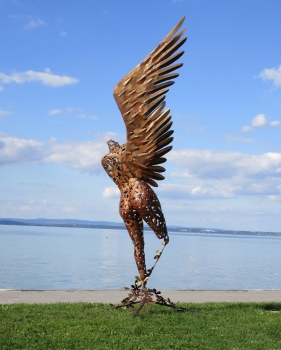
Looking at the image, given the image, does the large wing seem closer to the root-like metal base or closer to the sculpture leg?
the sculpture leg

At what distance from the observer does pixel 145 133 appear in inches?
281

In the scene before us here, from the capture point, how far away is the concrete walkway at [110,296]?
9086mm

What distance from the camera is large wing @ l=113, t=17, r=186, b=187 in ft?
23.3

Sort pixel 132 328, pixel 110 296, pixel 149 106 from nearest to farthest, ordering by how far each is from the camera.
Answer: pixel 132 328 < pixel 149 106 < pixel 110 296

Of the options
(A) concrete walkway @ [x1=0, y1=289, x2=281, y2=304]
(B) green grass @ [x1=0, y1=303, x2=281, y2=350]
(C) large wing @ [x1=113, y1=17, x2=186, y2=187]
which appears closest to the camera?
(B) green grass @ [x1=0, y1=303, x2=281, y2=350]

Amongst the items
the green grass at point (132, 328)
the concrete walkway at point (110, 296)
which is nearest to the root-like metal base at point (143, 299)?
the green grass at point (132, 328)

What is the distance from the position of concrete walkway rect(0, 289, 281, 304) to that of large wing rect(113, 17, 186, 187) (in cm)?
307

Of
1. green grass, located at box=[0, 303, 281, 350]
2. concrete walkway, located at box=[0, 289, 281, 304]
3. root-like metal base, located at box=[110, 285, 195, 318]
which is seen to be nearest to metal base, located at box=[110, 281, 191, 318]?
root-like metal base, located at box=[110, 285, 195, 318]

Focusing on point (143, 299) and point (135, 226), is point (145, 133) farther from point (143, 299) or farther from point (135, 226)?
point (143, 299)

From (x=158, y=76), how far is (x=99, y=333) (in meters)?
3.48

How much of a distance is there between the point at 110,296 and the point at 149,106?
168 inches

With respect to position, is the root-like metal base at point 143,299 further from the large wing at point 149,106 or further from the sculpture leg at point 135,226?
the large wing at point 149,106

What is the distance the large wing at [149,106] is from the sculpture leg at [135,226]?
18.4 inches

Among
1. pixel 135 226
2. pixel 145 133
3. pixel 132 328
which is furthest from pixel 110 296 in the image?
pixel 145 133
